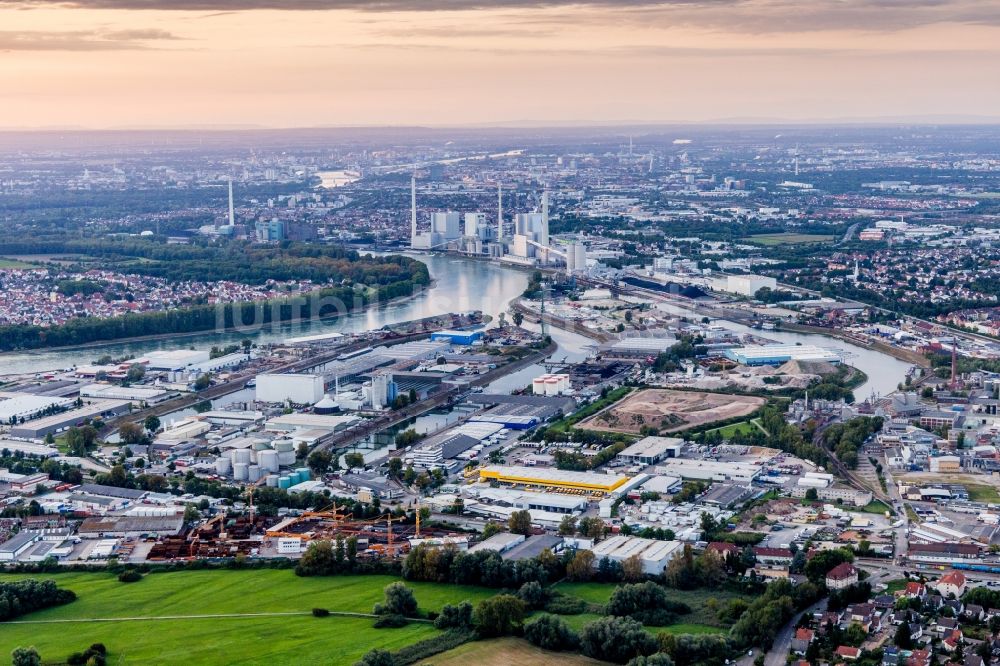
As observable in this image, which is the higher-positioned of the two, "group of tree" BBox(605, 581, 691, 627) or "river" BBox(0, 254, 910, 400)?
"group of tree" BBox(605, 581, 691, 627)

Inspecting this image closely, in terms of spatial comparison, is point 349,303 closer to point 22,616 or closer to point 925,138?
point 22,616

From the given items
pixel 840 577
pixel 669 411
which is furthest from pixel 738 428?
pixel 840 577

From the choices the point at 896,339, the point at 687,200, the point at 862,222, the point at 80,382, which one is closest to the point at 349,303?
the point at 80,382

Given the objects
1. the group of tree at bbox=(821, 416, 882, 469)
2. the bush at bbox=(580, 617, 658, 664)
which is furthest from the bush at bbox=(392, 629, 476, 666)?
the group of tree at bbox=(821, 416, 882, 469)

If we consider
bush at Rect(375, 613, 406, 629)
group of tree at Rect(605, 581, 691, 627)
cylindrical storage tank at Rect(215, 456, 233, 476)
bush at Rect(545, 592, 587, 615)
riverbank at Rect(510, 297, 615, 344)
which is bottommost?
riverbank at Rect(510, 297, 615, 344)

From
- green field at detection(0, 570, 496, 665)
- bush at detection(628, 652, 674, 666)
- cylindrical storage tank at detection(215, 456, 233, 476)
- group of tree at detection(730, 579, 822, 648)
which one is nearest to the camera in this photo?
bush at detection(628, 652, 674, 666)

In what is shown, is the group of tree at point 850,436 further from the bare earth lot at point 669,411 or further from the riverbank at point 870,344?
the riverbank at point 870,344

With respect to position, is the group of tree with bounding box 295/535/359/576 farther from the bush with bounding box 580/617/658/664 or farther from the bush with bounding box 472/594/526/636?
the bush with bounding box 580/617/658/664
